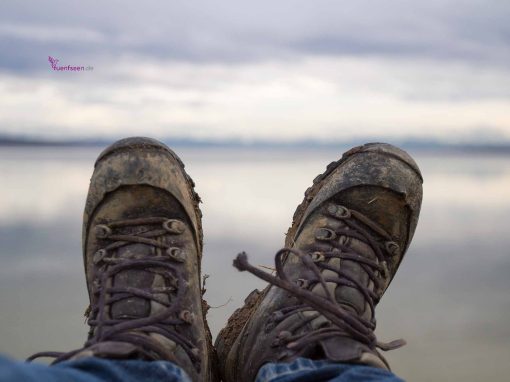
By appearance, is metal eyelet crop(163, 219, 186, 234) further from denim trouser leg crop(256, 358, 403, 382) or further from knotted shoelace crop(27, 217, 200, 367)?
denim trouser leg crop(256, 358, 403, 382)

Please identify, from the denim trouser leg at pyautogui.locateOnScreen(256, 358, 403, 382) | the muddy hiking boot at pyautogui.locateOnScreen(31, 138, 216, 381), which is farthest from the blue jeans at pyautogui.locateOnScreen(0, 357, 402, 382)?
the muddy hiking boot at pyautogui.locateOnScreen(31, 138, 216, 381)

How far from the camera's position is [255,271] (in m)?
1.28

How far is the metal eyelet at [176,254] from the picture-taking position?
1.61 meters

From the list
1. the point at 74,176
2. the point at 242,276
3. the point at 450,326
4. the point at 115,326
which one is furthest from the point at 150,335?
the point at 74,176

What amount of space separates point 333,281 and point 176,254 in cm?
35

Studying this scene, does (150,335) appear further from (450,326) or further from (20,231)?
(20,231)

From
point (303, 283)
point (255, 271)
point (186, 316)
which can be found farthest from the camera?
point (303, 283)

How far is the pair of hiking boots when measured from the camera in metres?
1.38

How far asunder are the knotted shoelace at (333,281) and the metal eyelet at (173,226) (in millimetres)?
243

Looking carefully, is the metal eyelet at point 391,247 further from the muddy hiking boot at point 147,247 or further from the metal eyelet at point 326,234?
the muddy hiking boot at point 147,247

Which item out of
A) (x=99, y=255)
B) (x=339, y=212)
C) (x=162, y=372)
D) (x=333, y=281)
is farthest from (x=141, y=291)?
(x=339, y=212)

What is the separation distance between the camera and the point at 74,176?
3557 millimetres

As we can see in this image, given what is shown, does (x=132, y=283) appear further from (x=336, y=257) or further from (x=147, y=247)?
(x=336, y=257)

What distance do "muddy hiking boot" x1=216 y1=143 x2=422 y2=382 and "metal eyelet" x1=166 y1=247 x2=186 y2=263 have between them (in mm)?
203
